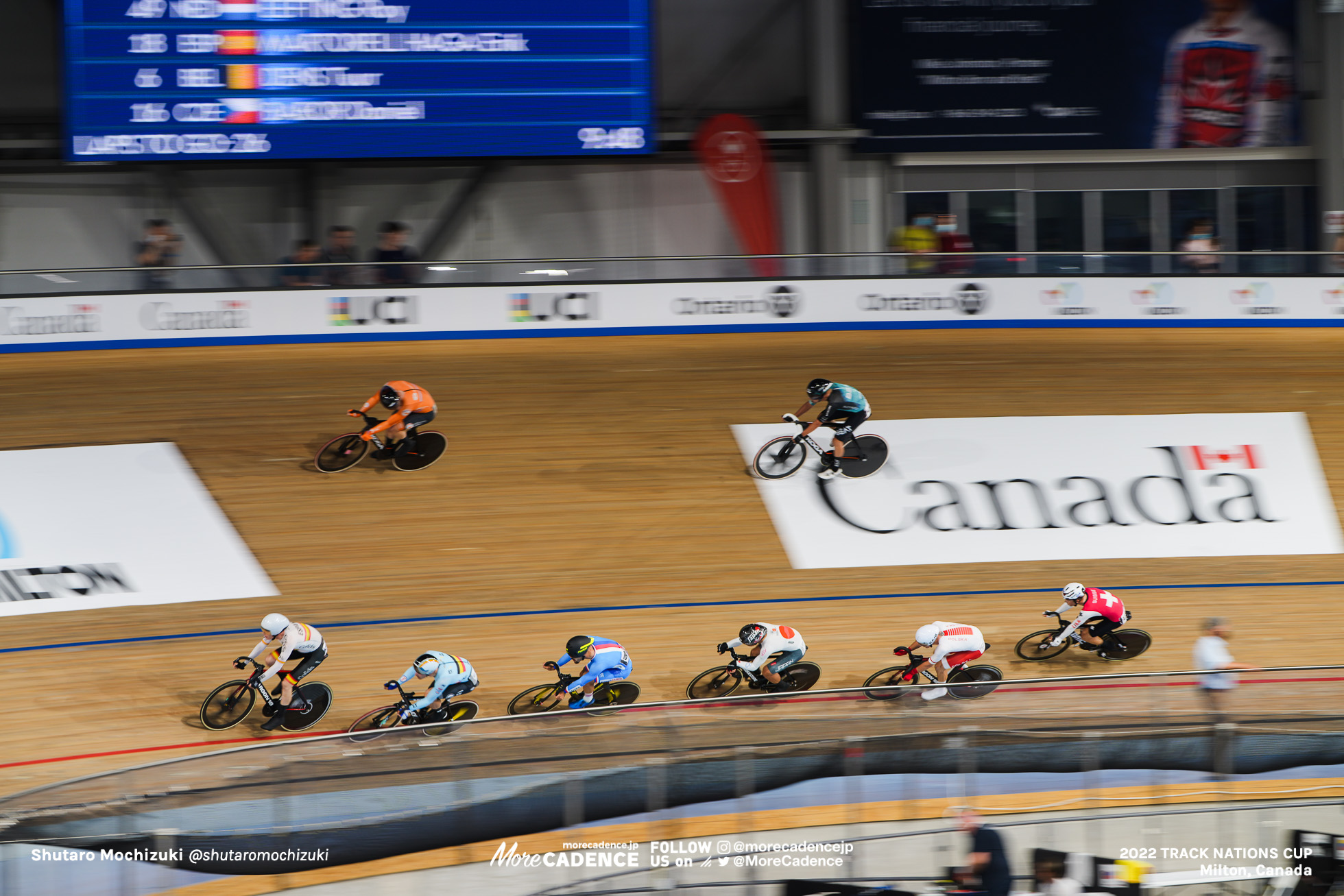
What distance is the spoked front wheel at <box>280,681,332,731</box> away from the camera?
6707 mm

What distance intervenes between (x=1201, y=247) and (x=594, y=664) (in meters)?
8.23

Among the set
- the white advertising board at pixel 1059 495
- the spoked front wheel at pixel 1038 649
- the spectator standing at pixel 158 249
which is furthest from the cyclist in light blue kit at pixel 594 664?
the spectator standing at pixel 158 249

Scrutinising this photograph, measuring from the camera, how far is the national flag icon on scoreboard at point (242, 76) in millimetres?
10789

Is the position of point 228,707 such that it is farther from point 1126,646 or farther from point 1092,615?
point 1126,646

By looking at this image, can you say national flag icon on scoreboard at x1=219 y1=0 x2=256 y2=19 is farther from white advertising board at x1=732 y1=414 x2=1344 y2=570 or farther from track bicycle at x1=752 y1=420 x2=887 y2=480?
track bicycle at x1=752 y1=420 x2=887 y2=480

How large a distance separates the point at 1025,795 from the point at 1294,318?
7778mm

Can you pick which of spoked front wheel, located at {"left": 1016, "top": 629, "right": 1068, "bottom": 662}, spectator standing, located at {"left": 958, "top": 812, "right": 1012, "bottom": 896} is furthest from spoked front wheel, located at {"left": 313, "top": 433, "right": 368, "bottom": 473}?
spectator standing, located at {"left": 958, "top": 812, "right": 1012, "bottom": 896}

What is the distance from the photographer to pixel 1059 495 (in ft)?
29.8

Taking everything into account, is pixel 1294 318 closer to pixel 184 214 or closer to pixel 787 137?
pixel 787 137

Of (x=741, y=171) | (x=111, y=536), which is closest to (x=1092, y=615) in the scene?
(x=111, y=536)

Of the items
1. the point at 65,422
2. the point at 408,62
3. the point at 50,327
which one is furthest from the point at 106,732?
the point at 408,62

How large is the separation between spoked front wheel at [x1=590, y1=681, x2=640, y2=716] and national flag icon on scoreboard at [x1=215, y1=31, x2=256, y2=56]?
713 cm

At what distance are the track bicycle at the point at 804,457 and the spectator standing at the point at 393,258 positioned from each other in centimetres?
357

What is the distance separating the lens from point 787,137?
13617 millimetres
